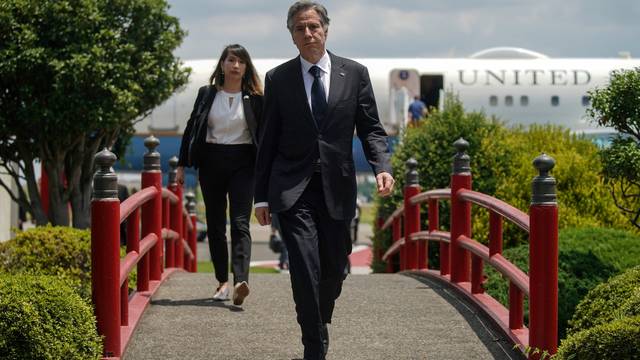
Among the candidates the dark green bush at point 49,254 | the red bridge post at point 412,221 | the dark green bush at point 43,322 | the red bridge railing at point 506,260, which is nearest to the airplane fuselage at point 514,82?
the red bridge post at point 412,221

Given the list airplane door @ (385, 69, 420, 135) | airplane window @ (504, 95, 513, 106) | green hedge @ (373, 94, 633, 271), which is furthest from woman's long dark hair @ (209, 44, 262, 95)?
airplane window @ (504, 95, 513, 106)

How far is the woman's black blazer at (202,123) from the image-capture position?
29.5ft

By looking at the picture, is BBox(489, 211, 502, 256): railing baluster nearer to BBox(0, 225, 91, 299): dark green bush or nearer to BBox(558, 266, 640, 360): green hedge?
BBox(558, 266, 640, 360): green hedge

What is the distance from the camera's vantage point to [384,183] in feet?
22.0

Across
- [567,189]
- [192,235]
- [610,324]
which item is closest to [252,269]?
[192,235]

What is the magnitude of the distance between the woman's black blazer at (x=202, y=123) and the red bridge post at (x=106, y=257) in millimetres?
2029

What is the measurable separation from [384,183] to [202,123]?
260 cm

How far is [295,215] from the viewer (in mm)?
6762

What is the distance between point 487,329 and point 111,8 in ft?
27.1

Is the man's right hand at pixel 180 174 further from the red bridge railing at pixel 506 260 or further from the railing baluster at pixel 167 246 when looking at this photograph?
the red bridge railing at pixel 506 260

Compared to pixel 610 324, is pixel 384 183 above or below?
above

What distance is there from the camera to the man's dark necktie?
22.4 ft

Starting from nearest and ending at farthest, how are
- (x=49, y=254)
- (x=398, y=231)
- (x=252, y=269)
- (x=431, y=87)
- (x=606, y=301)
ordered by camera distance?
(x=606, y=301)
(x=49, y=254)
(x=398, y=231)
(x=252, y=269)
(x=431, y=87)

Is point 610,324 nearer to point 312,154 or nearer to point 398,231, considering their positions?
point 312,154
